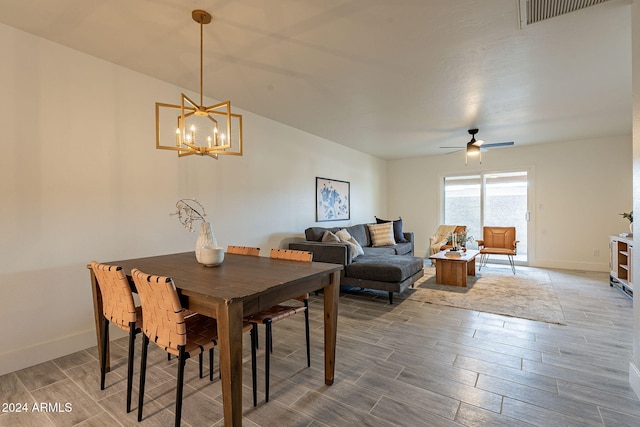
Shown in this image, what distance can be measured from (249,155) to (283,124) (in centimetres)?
90

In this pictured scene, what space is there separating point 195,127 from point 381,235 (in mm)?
4200

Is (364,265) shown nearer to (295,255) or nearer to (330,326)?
(295,255)

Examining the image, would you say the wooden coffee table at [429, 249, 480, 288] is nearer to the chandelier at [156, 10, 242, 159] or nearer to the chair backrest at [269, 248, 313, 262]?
the chair backrest at [269, 248, 313, 262]

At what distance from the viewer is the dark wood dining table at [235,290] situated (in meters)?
1.38

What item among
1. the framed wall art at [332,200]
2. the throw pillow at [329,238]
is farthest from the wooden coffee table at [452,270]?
the framed wall art at [332,200]

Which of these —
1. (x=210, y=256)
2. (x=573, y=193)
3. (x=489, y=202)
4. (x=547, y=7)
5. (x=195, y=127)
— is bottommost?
(x=210, y=256)

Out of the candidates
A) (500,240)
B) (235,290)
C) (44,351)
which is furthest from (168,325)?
(500,240)

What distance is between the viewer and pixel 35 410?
184cm

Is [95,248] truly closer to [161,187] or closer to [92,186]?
[92,186]

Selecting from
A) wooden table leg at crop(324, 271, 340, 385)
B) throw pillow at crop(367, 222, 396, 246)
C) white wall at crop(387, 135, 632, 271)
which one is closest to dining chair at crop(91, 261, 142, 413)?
wooden table leg at crop(324, 271, 340, 385)

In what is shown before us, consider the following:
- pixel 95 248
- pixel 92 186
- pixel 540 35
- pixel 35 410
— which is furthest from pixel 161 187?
pixel 540 35

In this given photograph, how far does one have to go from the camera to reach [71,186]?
8.39 ft

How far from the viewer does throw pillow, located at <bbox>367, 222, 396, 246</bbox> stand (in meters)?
5.94

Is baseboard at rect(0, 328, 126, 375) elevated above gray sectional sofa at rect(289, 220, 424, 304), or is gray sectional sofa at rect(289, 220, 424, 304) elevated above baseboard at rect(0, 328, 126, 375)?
gray sectional sofa at rect(289, 220, 424, 304)
